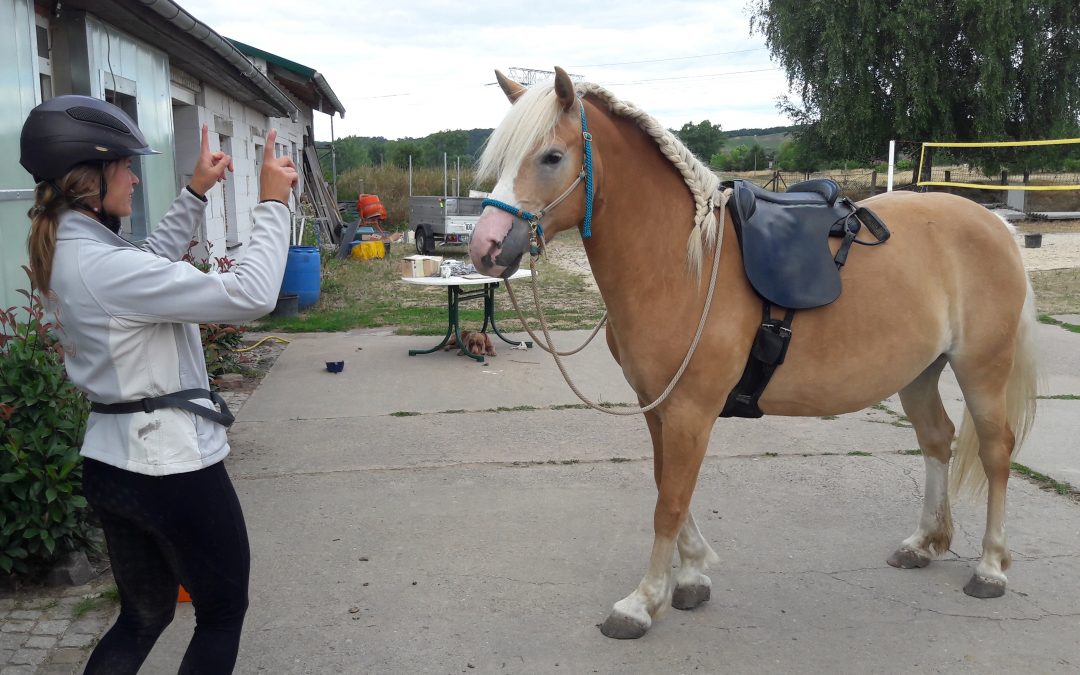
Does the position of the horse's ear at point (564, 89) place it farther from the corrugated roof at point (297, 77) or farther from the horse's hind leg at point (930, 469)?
the corrugated roof at point (297, 77)

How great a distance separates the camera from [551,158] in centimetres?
248

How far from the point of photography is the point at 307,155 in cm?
1952

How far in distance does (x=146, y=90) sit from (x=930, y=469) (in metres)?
6.66

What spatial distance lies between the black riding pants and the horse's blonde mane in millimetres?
1254

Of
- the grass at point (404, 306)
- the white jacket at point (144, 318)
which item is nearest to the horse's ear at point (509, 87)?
the white jacket at point (144, 318)

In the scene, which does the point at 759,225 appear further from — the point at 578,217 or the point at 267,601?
the point at 267,601

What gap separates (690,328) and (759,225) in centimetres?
49

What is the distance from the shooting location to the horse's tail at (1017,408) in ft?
10.9

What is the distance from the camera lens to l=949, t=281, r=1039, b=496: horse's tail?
10.9 ft

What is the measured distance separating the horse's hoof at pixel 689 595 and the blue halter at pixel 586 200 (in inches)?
57.9

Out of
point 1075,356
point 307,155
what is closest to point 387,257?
point 307,155

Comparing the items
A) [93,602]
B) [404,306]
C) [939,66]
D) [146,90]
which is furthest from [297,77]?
[939,66]

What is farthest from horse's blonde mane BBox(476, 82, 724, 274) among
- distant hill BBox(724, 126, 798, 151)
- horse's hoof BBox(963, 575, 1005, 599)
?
distant hill BBox(724, 126, 798, 151)

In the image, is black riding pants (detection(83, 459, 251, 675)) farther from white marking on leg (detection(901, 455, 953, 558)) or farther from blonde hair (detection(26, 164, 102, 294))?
white marking on leg (detection(901, 455, 953, 558))
